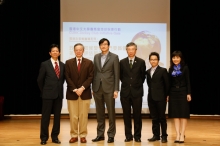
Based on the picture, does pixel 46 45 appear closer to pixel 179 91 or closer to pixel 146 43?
pixel 146 43

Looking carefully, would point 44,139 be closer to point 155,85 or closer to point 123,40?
point 155,85

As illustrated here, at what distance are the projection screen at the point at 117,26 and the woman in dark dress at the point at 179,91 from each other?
9.01ft

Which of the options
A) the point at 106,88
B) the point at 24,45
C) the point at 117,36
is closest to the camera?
the point at 106,88

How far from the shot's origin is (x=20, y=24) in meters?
8.13

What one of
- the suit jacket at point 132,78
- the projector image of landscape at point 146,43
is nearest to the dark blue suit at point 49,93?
the suit jacket at point 132,78

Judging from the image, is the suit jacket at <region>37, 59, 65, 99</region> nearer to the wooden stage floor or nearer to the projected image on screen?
the wooden stage floor

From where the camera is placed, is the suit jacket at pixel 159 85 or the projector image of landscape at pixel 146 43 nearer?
the suit jacket at pixel 159 85

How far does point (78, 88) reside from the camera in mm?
4879

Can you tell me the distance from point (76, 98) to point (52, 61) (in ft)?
2.04

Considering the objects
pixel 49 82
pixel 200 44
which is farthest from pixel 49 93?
pixel 200 44

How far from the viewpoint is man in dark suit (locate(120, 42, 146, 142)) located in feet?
16.5

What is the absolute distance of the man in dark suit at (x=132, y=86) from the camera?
198 inches

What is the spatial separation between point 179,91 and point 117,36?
311 centimetres

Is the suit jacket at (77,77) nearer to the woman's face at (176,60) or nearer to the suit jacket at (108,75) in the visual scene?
the suit jacket at (108,75)
